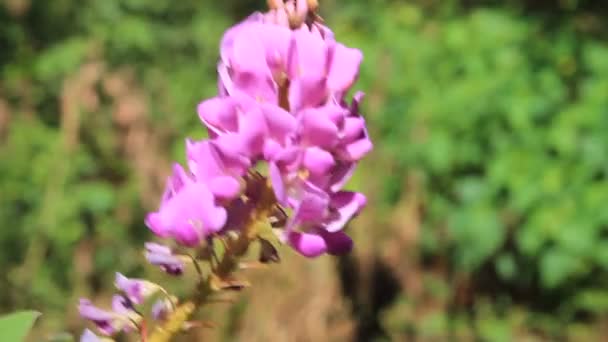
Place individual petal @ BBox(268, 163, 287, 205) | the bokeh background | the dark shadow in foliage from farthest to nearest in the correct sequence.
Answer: the dark shadow in foliage, the bokeh background, individual petal @ BBox(268, 163, 287, 205)

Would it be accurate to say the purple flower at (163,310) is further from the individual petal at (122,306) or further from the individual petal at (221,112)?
the individual petal at (221,112)

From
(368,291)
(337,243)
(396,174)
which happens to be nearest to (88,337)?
(337,243)

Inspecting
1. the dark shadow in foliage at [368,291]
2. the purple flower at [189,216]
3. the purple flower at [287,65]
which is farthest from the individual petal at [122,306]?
the dark shadow in foliage at [368,291]

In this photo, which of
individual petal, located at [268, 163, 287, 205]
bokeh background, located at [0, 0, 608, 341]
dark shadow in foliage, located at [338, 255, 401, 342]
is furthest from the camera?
dark shadow in foliage, located at [338, 255, 401, 342]

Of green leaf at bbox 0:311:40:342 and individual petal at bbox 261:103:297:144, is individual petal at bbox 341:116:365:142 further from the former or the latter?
green leaf at bbox 0:311:40:342

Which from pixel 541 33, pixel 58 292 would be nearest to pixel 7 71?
pixel 58 292

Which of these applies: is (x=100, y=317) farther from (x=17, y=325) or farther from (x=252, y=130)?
(x=252, y=130)

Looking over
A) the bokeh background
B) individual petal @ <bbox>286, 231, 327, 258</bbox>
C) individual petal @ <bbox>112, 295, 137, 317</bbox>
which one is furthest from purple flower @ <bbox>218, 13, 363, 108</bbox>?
the bokeh background
